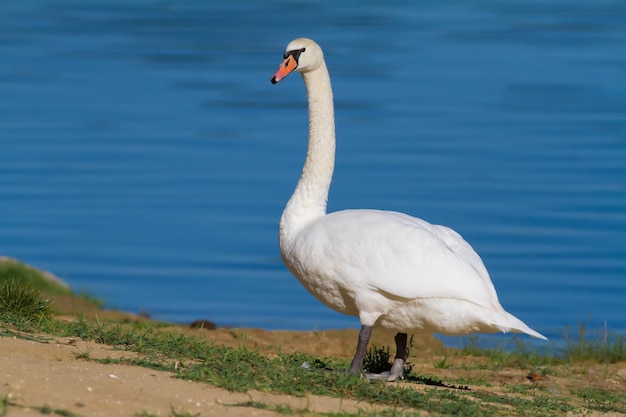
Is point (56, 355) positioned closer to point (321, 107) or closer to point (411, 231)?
point (411, 231)

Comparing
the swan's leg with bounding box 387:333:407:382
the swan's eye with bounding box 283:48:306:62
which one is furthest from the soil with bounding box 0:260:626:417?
the swan's eye with bounding box 283:48:306:62

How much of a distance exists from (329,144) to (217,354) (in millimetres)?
1825

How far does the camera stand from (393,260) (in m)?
7.57

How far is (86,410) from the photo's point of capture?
5.85 m

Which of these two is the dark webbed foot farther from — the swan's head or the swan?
the swan's head

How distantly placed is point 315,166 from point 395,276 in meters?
1.41

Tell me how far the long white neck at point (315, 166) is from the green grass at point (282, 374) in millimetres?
825

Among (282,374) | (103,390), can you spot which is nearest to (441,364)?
(282,374)

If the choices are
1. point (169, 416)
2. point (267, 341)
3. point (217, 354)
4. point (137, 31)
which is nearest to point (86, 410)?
point (169, 416)

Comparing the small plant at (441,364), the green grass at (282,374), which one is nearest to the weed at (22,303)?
the green grass at (282,374)

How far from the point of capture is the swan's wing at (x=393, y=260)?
7449 mm

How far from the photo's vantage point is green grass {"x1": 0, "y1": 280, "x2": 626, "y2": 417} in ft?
22.2

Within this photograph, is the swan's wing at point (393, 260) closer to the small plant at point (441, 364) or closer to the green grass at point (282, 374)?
the green grass at point (282, 374)

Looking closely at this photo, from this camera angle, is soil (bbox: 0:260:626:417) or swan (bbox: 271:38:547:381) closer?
soil (bbox: 0:260:626:417)
